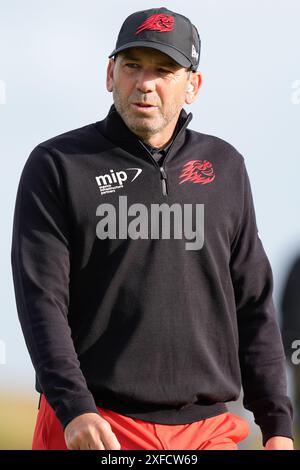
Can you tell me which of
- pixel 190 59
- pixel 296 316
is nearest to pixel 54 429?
pixel 190 59

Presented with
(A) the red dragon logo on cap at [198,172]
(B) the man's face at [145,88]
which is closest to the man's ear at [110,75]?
(B) the man's face at [145,88]

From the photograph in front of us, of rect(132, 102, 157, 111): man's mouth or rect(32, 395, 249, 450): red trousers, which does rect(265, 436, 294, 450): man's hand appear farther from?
rect(132, 102, 157, 111): man's mouth

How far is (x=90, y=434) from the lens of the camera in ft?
17.6

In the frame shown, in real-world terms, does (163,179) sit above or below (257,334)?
above

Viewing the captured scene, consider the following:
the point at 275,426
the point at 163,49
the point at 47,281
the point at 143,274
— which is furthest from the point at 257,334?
the point at 163,49

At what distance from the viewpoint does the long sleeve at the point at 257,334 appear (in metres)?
6.11

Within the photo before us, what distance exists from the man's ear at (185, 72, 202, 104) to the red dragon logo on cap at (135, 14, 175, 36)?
0.24 metres

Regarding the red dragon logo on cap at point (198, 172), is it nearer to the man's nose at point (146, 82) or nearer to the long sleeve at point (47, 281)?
the man's nose at point (146, 82)

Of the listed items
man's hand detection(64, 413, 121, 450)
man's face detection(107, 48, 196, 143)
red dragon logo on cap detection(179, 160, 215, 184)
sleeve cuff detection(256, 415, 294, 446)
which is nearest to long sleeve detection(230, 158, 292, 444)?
sleeve cuff detection(256, 415, 294, 446)

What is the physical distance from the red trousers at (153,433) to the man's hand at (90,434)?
0.84ft

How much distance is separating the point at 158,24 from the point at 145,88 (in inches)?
12.6

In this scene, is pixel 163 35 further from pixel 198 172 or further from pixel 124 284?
pixel 124 284

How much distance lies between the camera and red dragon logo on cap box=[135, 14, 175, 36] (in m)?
5.98

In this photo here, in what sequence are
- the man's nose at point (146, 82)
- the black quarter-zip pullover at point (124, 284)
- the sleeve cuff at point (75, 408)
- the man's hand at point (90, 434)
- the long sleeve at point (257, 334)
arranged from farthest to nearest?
the long sleeve at point (257, 334) < the man's nose at point (146, 82) < the black quarter-zip pullover at point (124, 284) < the sleeve cuff at point (75, 408) < the man's hand at point (90, 434)
